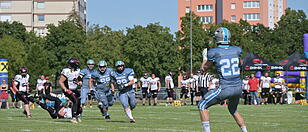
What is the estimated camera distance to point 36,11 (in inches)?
4651

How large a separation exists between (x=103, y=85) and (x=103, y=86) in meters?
0.06

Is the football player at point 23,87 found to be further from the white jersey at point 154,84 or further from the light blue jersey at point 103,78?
the white jersey at point 154,84

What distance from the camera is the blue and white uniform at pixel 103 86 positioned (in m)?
19.8

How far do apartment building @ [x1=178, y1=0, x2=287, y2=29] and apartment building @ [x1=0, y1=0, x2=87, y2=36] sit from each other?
2129 centimetres

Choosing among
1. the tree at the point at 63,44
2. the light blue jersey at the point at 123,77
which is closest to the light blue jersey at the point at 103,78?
the light blue jersey at the point at 123,77

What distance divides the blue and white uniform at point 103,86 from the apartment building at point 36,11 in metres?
96.8

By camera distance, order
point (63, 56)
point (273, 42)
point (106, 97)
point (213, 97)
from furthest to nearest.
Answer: point (273, 42), point (63, 56), point (106, 97), point (213, 97)

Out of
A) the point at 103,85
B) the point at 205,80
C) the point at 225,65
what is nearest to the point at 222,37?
the point at 225,65

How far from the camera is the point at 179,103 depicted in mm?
34656

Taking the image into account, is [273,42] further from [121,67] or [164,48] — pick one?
[121,67]

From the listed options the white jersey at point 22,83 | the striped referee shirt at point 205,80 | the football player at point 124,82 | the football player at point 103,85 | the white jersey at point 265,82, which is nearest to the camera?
the football player at point 124,82

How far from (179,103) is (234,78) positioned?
23339 millimetres

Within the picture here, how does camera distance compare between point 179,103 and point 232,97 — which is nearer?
point 232,97

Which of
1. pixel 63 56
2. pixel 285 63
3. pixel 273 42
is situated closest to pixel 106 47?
pixel 63 56
